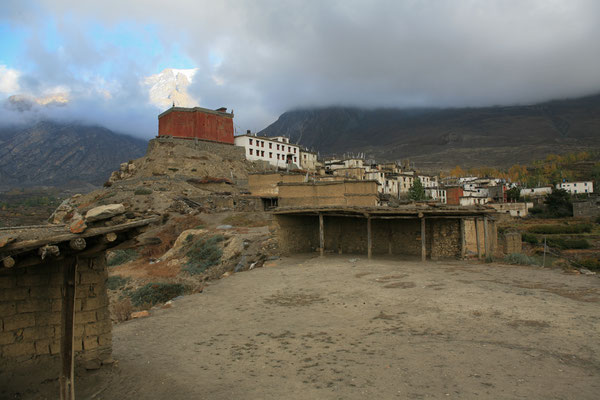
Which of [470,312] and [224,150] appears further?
[224,150]

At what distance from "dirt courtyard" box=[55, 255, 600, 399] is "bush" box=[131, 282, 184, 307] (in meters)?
2.96

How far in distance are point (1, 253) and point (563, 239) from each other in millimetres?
50474

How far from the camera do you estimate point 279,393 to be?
627 cm

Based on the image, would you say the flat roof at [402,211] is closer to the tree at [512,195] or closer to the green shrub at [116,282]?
the green shrub at [116,282]

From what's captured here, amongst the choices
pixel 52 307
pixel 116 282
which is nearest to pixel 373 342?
pixel 52 307

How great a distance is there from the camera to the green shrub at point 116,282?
2017 cm

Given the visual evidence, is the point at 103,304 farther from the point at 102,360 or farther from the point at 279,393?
the point at 279,393

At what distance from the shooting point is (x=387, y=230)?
69.1 ft

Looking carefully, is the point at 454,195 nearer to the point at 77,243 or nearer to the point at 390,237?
the point at 390,237

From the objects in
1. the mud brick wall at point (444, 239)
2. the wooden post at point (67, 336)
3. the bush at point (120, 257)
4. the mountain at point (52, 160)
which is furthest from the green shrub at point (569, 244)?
the mountain at point (52, 160)

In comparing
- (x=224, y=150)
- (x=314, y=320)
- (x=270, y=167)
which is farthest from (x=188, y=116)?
(x=314, y=320)

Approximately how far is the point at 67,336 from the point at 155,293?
37.6ft

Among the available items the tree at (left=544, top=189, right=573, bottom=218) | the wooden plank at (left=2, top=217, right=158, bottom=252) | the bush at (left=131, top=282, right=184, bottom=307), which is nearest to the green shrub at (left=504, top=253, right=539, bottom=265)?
the bush at (left=131, top=282, right=184, bottom=307)

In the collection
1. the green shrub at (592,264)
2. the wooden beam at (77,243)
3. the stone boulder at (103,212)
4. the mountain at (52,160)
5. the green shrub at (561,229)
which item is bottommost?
the green shrub at (592,264)
